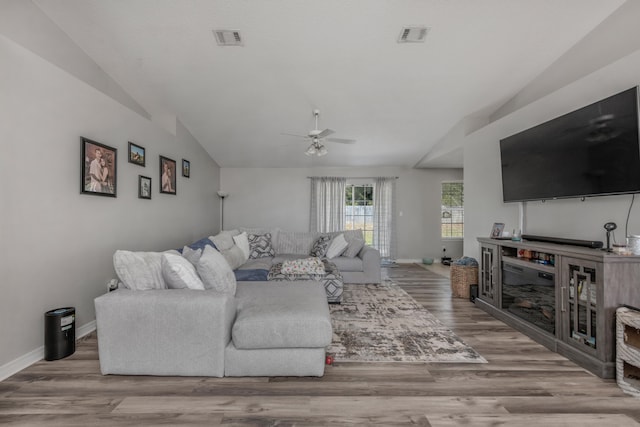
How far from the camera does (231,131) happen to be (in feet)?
18.4

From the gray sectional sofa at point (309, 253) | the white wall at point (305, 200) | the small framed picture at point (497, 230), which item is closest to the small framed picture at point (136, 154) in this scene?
the gray sectional sofa at point (309, 253)

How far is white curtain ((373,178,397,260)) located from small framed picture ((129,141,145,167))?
504 cm

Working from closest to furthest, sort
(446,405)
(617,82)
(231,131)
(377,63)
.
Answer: (446,405) → (617,82) → (377,63) → (231,131)

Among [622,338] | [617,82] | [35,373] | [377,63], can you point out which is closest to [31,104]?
[35,373]

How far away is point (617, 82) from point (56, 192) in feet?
16.1

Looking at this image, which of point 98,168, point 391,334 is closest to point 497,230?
point 391,334

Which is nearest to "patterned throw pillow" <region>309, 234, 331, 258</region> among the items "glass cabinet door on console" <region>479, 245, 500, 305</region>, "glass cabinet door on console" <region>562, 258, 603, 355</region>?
"glass cabinet door on console" <region>479, 245, 500, 305</region>

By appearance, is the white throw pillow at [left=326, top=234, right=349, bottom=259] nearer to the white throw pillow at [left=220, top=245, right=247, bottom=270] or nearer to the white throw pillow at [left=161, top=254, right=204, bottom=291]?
the white throw pillow at [left=220, top=245, right=247, bottom=270]

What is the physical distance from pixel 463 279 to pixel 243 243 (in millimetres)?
3426

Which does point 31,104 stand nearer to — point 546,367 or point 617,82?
point 546,367

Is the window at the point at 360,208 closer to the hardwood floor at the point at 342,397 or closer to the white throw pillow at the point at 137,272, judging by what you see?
the hardwood floor at the point at 342,397

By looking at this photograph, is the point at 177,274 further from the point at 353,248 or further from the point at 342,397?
the point at 353,248

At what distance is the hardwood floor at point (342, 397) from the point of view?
5.53 feet

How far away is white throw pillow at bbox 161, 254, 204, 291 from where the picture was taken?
221 centimetres
